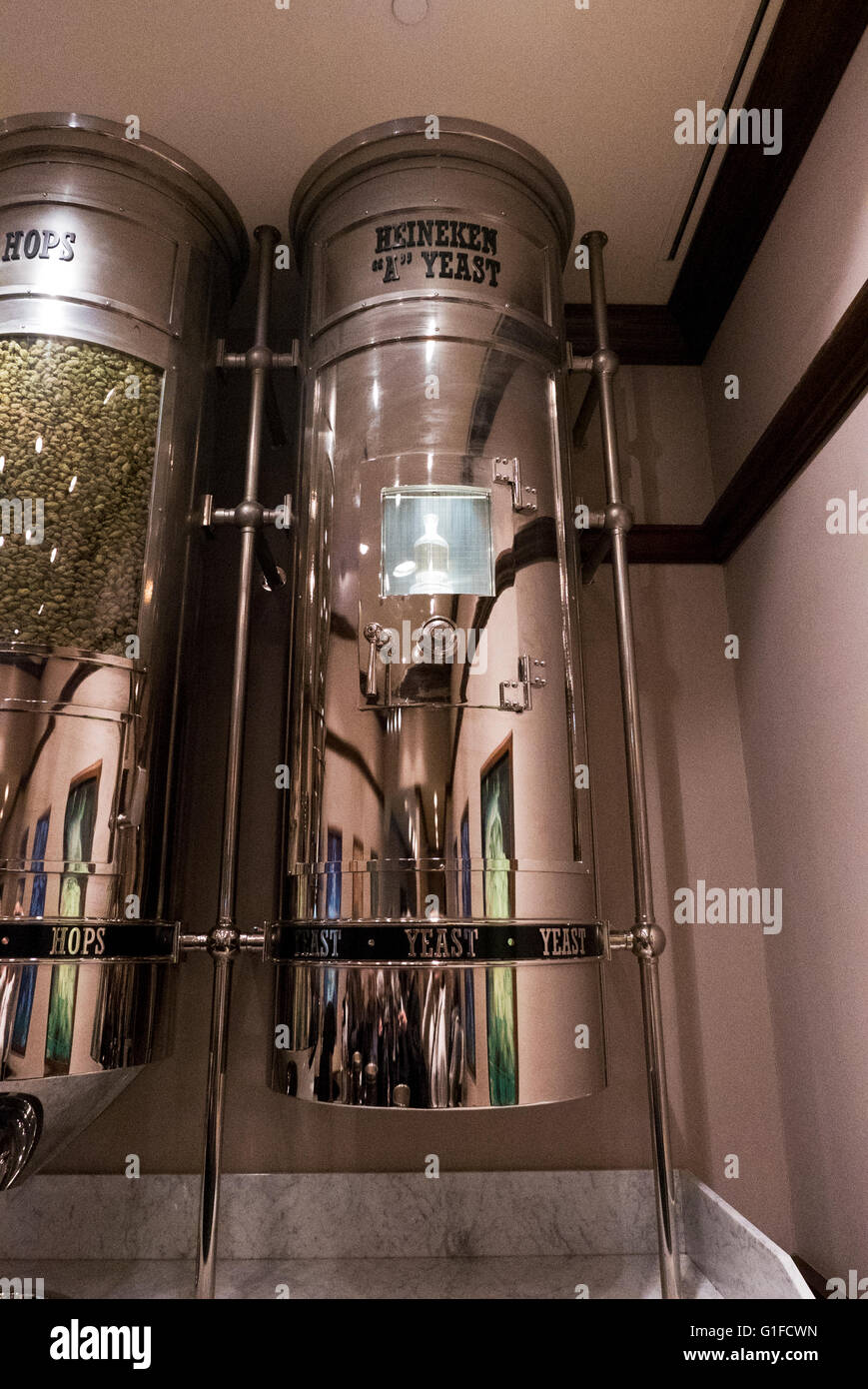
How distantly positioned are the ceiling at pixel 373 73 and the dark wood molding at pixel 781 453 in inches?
21.1

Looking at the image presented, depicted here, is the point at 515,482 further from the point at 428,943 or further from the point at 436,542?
the point at 428,943

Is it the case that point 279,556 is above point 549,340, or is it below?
below

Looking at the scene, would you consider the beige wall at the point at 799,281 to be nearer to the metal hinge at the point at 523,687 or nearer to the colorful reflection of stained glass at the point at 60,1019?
the metal hinge at the point at 523,687

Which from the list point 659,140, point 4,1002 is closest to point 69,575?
point 4,1002

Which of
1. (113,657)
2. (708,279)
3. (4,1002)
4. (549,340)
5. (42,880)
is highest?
(708,279)

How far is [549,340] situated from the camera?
4.70ft

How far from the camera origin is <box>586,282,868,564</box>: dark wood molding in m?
1.19

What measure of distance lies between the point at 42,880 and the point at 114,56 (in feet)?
4.32

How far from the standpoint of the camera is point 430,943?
1.07m

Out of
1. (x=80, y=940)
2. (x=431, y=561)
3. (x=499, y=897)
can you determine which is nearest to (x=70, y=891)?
(x=80, y=940)

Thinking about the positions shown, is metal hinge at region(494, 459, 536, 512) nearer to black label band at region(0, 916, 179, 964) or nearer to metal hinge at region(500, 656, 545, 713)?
metal hinge at region(500, 656, 545, 713)

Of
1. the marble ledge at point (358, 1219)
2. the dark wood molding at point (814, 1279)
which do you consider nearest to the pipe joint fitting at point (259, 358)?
the marble ledge at point (358, 1219)

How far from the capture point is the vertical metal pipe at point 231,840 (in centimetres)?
112

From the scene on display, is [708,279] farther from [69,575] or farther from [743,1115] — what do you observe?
[743,1115]
